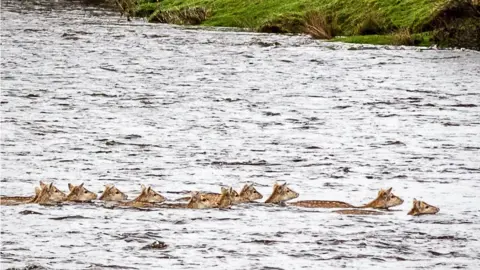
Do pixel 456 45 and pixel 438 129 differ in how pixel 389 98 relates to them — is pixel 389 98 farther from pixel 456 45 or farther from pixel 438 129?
pixel 456 45

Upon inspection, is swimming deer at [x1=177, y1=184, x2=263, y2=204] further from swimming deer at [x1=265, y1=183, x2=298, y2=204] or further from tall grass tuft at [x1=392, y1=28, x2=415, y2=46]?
tall grass tuft at [x1=392, y1=28, x2=415, y2=46]

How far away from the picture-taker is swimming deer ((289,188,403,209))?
17.4 m

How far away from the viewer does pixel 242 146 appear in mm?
23672

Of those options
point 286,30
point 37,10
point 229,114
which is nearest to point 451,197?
point 229,114

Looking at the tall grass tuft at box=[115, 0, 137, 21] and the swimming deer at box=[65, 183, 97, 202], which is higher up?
the swimming deer at box=[65, 183, 97, 202]

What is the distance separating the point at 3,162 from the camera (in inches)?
846

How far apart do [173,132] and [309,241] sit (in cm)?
1036

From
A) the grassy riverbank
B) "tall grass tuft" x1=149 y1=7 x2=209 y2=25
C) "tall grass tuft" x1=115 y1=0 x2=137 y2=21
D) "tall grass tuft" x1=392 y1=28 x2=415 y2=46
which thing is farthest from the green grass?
"tall grass tuft" x1=115 y1=0 x2=137 y2=21

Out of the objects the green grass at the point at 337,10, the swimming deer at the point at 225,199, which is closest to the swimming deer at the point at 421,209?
the swimming deer at the point at 225,199

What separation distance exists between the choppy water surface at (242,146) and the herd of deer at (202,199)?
0.66ft

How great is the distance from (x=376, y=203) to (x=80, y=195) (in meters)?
4.17

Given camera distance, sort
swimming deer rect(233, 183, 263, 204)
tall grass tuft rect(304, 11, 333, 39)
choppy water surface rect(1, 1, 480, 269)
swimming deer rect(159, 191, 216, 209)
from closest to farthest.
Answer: choppy water surface rect(1, 1, 480, 269)
swimming deer rect(159, 191, 216, 209)
swimming deer rect(233, 183, 263, 204)
tall grass tuft rect(304, 11, 333, 39)

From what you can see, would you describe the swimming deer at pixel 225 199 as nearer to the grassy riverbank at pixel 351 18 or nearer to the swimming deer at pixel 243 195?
the swimming deer at pixel 243 195

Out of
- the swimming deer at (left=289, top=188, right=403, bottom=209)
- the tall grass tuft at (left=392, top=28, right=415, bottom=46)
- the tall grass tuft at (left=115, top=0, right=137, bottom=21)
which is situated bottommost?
the tall grass tuft at (left=115, top=0, right=137, bottom=21)
